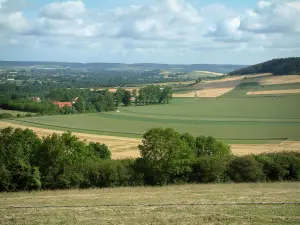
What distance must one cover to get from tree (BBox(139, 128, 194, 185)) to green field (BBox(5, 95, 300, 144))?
2727 centimetres

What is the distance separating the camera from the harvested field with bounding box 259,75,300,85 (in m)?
121

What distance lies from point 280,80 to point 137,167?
10181cm

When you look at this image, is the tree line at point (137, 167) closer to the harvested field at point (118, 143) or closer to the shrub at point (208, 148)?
the shrub at point (208, 148)

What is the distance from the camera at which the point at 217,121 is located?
83250 mm

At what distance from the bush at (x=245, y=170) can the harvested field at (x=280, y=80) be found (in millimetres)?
91514

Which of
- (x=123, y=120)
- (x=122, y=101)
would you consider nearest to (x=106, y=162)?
(x=123, y=120)

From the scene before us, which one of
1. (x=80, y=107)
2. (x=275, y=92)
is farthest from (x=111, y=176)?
(x=275, y=92)

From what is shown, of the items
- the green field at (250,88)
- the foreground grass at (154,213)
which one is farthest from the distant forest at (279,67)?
the foreground grass at (154,213)

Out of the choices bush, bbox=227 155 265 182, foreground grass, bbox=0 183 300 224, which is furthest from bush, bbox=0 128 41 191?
bush, bbox=227 155 265 182

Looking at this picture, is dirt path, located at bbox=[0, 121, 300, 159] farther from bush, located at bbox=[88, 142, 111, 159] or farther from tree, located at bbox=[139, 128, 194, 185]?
tree, located at bbox=[139, 128, 194, 185]

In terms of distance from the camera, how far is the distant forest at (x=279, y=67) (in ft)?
442

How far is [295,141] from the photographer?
58.8 m

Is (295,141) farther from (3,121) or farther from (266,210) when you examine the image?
(3,121)

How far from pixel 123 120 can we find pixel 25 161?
57671 millimetres
